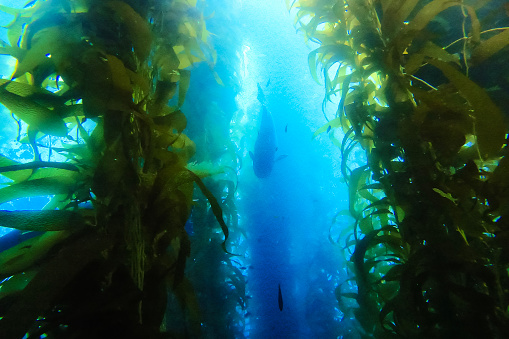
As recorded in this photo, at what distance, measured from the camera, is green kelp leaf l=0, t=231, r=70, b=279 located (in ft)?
3.66

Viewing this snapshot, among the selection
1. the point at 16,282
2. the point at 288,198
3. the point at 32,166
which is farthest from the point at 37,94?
the point at 288,198

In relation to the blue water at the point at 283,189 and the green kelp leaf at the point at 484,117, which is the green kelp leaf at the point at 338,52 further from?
the blue water at the point at 283,189

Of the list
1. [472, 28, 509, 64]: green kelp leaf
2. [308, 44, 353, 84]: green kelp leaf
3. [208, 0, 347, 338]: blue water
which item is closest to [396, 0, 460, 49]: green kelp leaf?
[472, 28, 509, 64]: green kelp leaf

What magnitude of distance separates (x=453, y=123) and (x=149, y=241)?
1422 mm

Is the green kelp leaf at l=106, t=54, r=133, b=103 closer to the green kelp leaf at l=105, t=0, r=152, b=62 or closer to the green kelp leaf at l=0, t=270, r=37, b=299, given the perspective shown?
the green kelp leaf at l=105, t=0, r=152, b=62

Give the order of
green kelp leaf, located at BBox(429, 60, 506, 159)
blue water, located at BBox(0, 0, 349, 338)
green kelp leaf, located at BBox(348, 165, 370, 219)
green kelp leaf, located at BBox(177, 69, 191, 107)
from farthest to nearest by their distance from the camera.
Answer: blue water, located at BBox(0, 0, 349, 338) → green kelp leaf, located at BBox(348, 165, 370, 219) → green kelp leaf, located at BBox(177, 69, 191, 107) → green kelp leaf, located at BBox(429, 60, 506, 159)

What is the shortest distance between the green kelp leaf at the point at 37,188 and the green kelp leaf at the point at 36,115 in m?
0.23

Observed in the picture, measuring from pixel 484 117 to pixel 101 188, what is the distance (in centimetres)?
160

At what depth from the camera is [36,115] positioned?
124cm

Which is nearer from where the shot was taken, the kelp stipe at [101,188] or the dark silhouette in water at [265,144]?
the kelp stipe at [101,188]

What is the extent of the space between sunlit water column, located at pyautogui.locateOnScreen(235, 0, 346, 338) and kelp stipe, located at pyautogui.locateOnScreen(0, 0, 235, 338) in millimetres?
3265

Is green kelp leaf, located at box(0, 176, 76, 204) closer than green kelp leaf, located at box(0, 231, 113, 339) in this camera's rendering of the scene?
No

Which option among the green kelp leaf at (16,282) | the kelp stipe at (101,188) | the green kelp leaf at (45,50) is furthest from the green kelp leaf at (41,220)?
the green kelp leaf at (45,50)

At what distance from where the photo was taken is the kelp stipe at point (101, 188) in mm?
939
